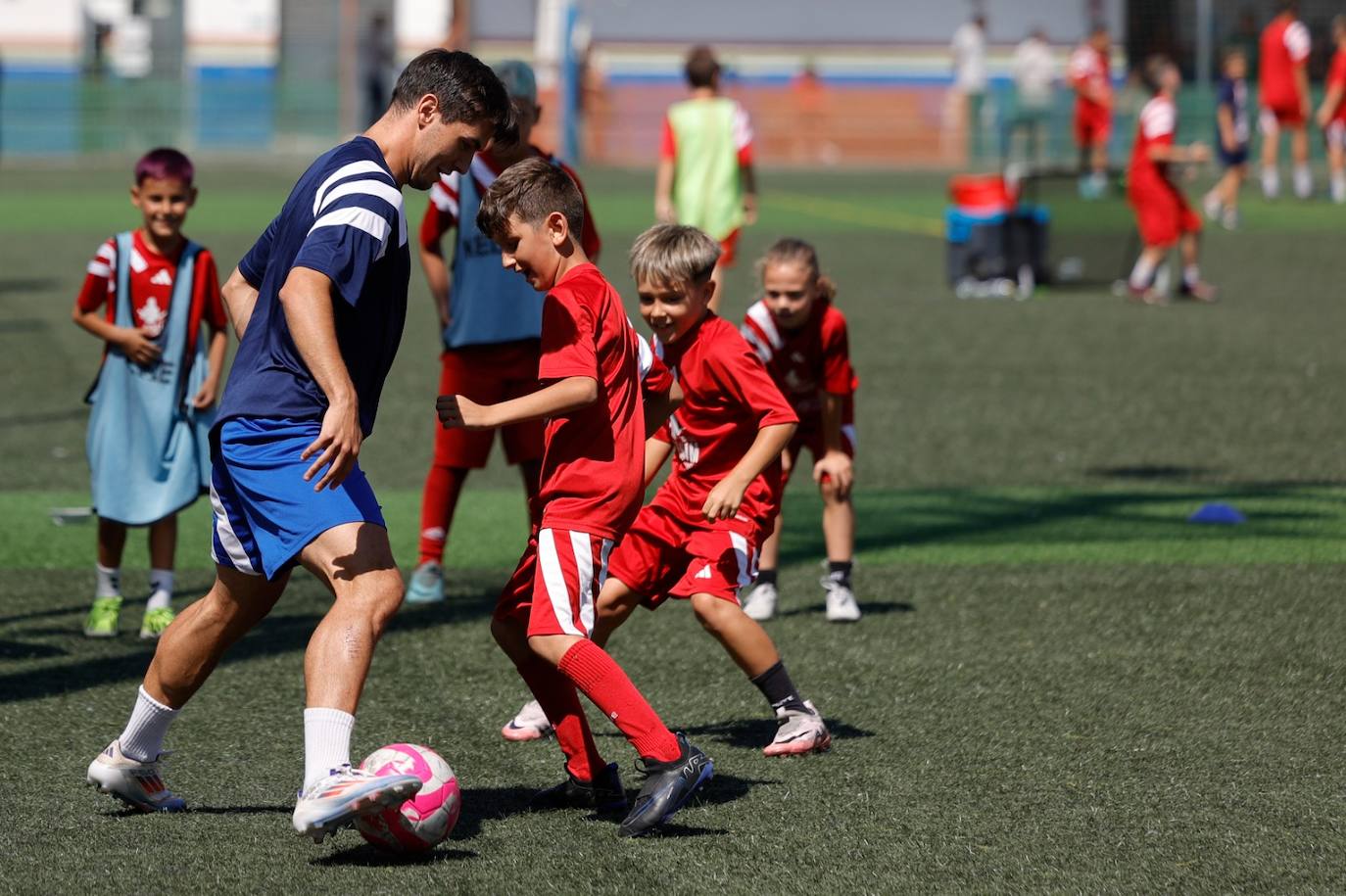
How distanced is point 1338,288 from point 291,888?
16.1 m

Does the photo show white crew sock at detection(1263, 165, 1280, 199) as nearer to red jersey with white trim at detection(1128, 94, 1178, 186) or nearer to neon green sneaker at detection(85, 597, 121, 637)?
red jersey with white trim at detection(1128, 94, 1178, 186)

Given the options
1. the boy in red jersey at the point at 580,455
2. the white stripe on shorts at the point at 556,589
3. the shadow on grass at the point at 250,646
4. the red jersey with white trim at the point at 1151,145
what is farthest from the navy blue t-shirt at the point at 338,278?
the red jersey with white trim at the point at 1151,145

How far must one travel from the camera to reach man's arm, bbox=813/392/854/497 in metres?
6.51

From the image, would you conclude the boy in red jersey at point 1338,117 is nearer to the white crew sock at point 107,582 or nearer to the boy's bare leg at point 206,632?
the white crew sock at point 107,582

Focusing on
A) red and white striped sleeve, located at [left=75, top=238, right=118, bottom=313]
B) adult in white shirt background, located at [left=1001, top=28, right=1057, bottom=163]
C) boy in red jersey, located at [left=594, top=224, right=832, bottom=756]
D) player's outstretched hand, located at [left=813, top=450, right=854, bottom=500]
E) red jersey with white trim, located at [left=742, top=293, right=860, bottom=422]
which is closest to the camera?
boy in red jersey, located at [left=594, top=224, right=832, bottom=756]

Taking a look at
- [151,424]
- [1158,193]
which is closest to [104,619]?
[151,424]

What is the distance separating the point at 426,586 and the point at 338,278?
11.1 feet

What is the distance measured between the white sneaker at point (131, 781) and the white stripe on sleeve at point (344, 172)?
1459 millimetres

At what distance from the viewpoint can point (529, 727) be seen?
5609 mm

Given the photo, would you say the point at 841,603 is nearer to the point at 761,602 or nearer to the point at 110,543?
the point at 761,602

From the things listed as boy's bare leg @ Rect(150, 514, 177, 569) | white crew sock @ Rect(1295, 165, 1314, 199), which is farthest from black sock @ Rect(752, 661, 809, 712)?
white crew sock @ Rect(1295, 165, 1314, 199)

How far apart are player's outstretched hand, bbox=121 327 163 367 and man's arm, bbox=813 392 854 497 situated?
96.6 inches

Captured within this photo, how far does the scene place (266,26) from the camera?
155 ft

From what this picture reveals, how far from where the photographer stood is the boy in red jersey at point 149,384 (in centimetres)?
685
